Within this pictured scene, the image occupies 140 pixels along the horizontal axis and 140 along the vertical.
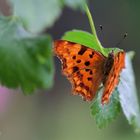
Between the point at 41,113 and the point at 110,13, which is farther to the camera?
the point at 110,13

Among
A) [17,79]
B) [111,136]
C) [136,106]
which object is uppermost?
[17,79]

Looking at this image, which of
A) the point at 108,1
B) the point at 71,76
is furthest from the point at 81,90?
the point at 108,1

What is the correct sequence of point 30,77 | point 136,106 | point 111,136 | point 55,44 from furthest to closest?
point 111,136
point 136,106
point 55,44
point 30,77

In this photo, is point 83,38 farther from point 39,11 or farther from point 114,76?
point 39,11

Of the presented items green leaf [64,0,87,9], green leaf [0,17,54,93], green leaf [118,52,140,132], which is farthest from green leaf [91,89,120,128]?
green leaf [64,0,87,9]

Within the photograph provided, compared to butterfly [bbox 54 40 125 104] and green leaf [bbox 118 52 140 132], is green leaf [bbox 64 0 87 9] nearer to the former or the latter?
butterfly [bbox 54 40 125 104]

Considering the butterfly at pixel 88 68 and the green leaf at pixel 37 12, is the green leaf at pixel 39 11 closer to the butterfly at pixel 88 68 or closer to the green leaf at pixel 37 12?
the green leaf at pixel 37 12

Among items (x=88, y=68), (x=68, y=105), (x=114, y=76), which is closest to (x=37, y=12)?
(x=114, y=76)

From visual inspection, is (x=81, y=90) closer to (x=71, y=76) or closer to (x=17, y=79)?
(x=71, y=76)
